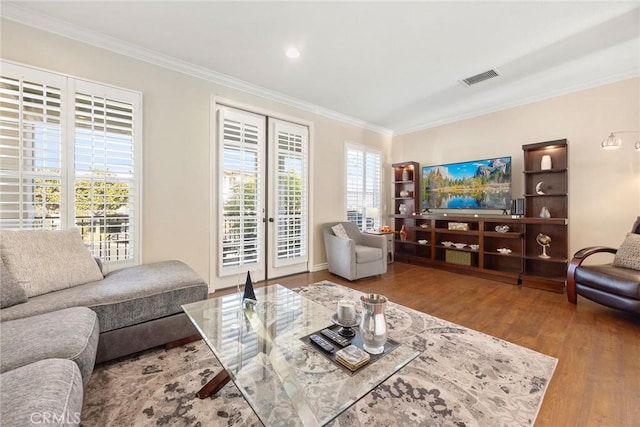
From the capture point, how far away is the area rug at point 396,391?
1.36m

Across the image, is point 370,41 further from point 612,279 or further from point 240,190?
point 612,279

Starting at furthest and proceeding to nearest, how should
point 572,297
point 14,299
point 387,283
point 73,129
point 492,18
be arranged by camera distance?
point 387,283
point 572,297
point 73,129
point 492,18
point 14,299

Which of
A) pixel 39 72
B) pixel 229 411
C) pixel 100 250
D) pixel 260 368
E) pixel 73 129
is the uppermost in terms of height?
pixel 39 72

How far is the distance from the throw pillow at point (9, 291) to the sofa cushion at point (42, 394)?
37.2 inches

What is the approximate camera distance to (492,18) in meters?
2.30

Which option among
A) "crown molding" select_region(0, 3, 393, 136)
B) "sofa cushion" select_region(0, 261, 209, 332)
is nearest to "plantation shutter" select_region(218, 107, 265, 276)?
"crown molding" select_region(0, 3, 393, 136)

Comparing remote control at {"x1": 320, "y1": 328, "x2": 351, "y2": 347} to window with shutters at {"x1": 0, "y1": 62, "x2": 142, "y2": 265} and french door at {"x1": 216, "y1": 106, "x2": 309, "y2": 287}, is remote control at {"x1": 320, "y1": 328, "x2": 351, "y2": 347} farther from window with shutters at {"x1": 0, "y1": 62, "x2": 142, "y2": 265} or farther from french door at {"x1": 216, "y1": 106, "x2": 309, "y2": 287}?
window with shutters at {"x1": 0, "y1": 62, "x2": 142, "y2": 265}

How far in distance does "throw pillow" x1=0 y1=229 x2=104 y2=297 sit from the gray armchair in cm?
277

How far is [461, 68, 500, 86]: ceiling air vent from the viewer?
3260 mm

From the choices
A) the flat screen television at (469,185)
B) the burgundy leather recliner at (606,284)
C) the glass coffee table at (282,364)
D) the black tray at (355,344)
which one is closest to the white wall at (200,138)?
the flat screen television at (469,185)

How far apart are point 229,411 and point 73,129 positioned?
9.32 ft

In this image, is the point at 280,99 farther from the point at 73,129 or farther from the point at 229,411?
the point at 229,411

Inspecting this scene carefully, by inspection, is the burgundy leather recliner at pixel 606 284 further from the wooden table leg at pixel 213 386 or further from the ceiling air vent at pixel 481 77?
the wooden table leg at pixel 213 386

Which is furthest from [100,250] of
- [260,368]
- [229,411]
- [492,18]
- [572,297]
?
[572,297]
